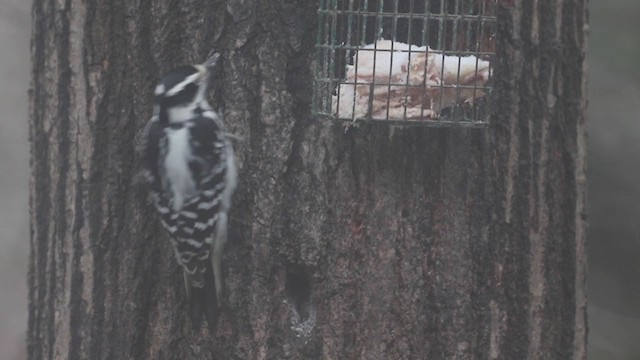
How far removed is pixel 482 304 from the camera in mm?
3973

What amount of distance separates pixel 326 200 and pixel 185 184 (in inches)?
26.0

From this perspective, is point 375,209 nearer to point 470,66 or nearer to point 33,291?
point 470,66

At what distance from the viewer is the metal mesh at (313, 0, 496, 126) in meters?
3.83

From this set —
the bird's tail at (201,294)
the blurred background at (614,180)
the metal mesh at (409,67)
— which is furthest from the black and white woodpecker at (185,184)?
the blurred background at (614,180)

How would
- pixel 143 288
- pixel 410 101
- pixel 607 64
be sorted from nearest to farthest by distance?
pixel 410 101
pixel 143 288
pixel 607 64

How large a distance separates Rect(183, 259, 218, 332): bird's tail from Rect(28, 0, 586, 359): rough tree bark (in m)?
0.06

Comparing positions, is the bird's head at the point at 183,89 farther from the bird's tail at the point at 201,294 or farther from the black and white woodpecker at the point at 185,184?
the bird's tail at the point at 201,294

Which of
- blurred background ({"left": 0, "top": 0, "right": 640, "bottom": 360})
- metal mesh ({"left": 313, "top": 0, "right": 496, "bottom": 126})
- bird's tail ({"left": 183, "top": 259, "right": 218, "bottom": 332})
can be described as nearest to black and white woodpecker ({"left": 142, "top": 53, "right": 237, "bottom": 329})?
bird's tail ({"left": 183, "top": 259, "right": 218, "bottom": 332})

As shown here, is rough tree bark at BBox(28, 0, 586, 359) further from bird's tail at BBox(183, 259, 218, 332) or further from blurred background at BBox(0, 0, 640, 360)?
blurred background at BBox(0, 0, 640, 360)

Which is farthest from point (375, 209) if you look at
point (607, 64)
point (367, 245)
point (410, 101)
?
point (607, 64)

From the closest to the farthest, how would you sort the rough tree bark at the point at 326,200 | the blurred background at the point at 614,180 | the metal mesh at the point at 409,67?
the metal mesh at the point at 409,67, the rough tree bark at the point at 326,200, the blurred background at the point at 614,180

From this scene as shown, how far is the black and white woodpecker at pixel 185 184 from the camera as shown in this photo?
4.00m

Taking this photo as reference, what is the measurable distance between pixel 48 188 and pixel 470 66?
1.69 metres

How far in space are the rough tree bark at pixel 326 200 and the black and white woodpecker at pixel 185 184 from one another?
58mm
